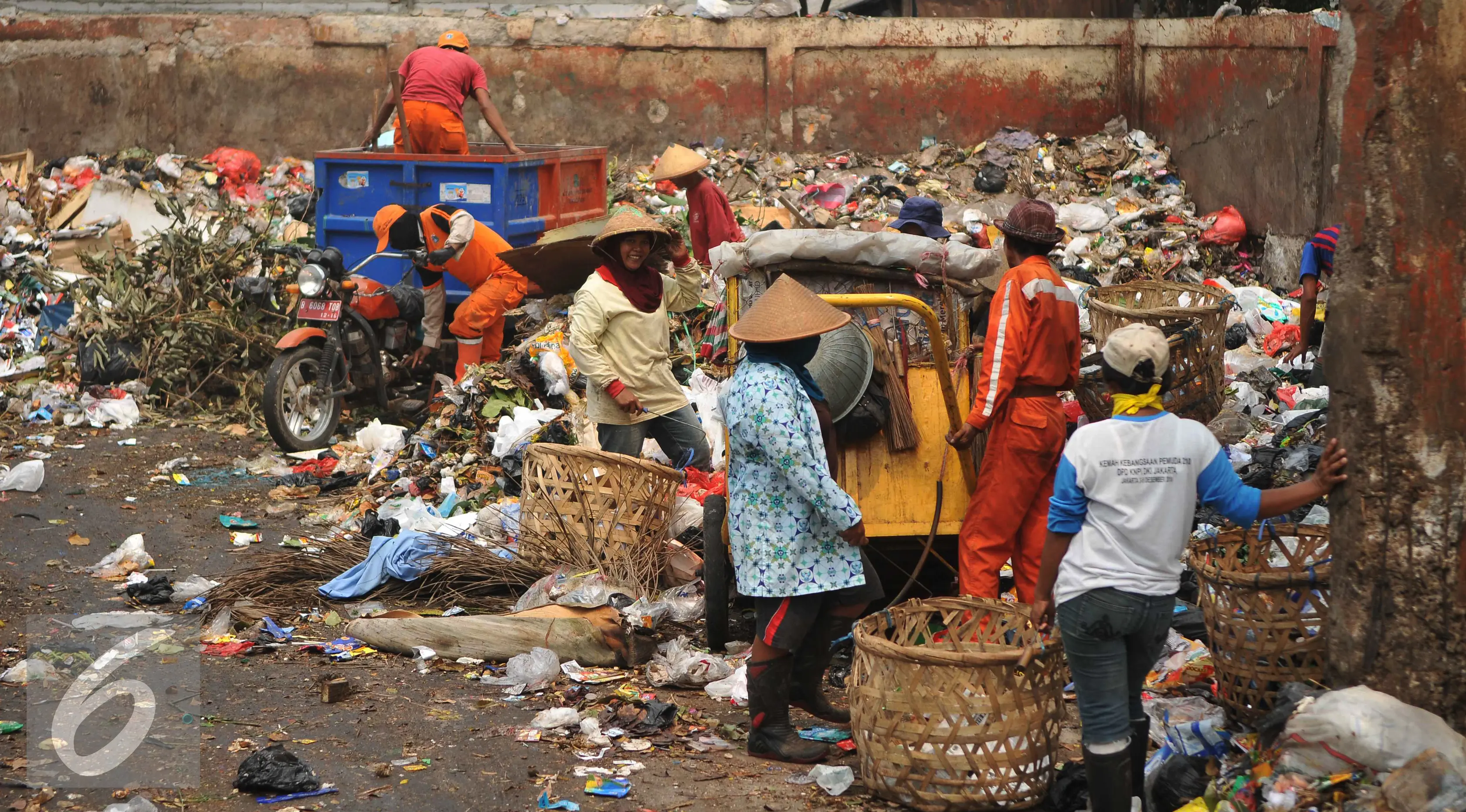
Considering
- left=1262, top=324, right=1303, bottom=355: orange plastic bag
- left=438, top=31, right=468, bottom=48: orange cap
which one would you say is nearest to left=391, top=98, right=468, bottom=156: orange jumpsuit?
left=438, top=31, right=468, bottom=48: orange cap

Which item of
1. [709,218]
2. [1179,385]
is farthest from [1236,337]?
[709,218]

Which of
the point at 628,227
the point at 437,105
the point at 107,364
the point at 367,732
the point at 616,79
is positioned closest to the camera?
the point at 367,732

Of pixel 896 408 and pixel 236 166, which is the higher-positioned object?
pixel 236 166

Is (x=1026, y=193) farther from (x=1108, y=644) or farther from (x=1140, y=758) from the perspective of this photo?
(x=1108, y=644)

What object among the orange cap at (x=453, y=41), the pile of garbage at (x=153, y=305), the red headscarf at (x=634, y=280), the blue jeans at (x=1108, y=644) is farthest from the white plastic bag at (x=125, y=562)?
the orange cap at (x=453, y=41)

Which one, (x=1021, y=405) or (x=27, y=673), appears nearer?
(x=27, y=673)

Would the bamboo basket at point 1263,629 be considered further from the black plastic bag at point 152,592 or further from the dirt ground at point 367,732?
the black plastic bag at point 152,592

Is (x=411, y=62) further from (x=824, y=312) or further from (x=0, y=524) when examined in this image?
(x=824, y=312)

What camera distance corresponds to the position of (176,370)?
31.0ft

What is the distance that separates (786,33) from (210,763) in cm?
1031

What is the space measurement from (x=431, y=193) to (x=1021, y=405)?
5.38 m

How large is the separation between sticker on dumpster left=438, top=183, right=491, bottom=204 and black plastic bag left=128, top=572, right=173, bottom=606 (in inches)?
149

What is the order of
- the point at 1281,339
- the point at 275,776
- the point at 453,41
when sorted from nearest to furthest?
1. the point at 275,776
2. the point at 1281,339
3. the point at 453,41

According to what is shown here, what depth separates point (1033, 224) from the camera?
16.3 feet
